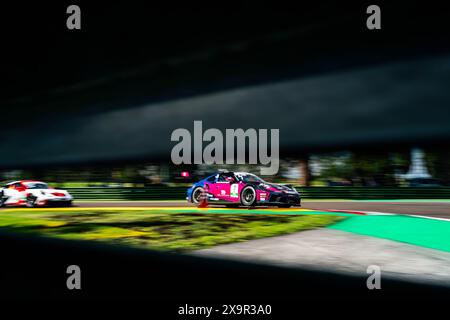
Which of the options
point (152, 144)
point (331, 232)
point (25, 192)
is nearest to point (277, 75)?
point (331, 232)

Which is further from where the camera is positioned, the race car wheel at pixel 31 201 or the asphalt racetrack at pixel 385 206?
the race car wheel at pixel 31 201

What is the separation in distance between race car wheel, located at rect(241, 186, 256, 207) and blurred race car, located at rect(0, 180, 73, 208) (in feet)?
18.8

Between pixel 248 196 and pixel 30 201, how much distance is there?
22.9ft

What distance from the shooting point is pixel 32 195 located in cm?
1194

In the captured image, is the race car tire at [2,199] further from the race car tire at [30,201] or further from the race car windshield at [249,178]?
the race car windshield at [249,178]

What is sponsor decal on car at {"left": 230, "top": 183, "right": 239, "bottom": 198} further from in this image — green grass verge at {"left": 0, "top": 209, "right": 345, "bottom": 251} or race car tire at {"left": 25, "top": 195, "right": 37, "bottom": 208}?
race car tire at {"left": 25, "top": 195, "right": 37, "bottom": 208}

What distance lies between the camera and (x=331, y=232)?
248 inches

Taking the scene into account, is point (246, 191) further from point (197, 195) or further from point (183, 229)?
point (183, 229)

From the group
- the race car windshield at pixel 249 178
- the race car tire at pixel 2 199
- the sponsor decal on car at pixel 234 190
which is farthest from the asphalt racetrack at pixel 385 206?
the sponsor decal on car at pixel 234 190

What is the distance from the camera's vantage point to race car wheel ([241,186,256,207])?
986 cm

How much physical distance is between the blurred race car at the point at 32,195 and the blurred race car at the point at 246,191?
478 cm

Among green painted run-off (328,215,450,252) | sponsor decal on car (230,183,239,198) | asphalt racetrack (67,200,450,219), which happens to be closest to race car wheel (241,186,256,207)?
sponsor decal on car (230,183,239,198)

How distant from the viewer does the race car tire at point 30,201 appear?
11891mm

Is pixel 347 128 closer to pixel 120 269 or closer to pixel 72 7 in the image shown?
pixel 72 7
